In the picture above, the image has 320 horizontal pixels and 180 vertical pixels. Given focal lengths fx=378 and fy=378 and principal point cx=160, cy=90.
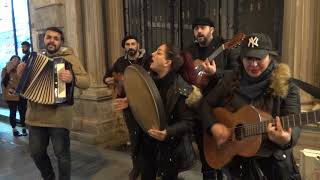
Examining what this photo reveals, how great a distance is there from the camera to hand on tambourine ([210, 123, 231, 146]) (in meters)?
2.45

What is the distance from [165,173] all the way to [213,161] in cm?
50

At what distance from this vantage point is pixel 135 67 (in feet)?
9.85

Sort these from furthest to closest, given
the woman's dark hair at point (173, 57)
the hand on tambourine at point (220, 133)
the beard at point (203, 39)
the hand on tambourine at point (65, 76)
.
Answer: the hand on tambourine at point (65, 76) → the beard at point (203, 39) → the woman's dark hair at point (173, 57) → the hand on tambourine at point (220, 133)

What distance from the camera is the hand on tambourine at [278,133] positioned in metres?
2.06

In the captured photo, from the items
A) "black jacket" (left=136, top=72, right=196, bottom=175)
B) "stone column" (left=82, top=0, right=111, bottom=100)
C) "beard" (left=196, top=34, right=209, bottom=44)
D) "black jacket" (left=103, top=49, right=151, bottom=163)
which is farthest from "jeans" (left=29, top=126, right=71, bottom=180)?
"stone column" (left=82, top=0, right=111, bottom=100)

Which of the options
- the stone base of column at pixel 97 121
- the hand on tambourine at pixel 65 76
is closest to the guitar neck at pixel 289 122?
the hand on tambourine at pixel 65 76

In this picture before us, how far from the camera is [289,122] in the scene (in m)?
2.07

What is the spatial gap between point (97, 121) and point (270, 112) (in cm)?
409

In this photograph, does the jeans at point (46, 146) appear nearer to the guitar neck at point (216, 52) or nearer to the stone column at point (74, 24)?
the guitar neck at point (216, 52)

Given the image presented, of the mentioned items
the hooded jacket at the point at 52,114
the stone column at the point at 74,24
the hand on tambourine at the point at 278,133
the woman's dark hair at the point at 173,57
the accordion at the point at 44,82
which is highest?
the stone column at the point at 74,24

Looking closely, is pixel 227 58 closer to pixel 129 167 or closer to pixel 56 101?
pixel 56 101

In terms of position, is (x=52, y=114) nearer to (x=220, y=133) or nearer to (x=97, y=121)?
(x=220, y=133)

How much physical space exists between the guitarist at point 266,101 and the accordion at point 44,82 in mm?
1748

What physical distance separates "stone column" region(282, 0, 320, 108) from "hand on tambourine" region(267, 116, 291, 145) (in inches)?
83.0
